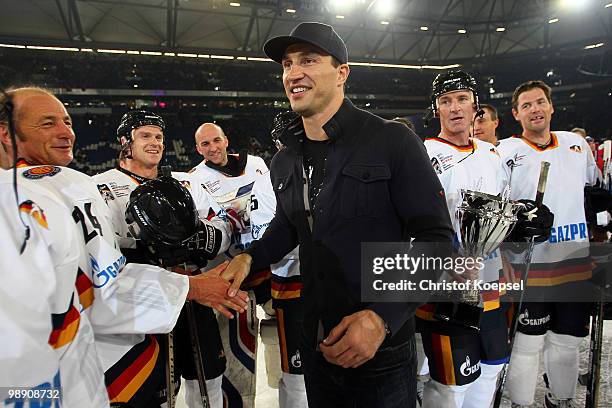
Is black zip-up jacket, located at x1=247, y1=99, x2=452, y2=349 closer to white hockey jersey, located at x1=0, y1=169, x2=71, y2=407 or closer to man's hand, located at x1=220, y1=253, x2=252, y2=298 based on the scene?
man's hand, located at x1=220, y1=253, x2=252, y2=298

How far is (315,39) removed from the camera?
1191 millimetres

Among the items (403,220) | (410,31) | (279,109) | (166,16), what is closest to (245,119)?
(279,109)

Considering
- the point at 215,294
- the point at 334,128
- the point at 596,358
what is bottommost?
the point at 596,358

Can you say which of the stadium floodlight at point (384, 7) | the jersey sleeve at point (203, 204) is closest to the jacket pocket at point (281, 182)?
the jersey sleeve at point (203, 204)

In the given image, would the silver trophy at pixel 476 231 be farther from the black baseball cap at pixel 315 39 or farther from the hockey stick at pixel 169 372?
the hockey stick at pixel 169 372

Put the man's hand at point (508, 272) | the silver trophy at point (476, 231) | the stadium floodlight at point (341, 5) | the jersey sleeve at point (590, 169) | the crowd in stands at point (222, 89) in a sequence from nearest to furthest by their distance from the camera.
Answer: the silver trophy at point (476, 231) < the man's hand at point (508, 272) < the jersey sleeve at point (590, 169) < the stadium floodlight at point (341, 5) < the crowd in stands at point (222, 89)

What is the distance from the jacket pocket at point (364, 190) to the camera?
117 centimetres

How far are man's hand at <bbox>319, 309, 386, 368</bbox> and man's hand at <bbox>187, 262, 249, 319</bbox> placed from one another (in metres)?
0.48

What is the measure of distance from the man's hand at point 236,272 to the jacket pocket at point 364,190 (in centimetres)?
40

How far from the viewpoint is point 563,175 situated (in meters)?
2.38

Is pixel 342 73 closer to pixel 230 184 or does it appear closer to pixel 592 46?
pixel 230 184

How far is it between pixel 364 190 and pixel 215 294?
0.60 meters

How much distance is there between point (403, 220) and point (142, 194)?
3.31ft

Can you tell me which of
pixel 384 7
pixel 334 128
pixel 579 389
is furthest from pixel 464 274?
pixel 384 7
